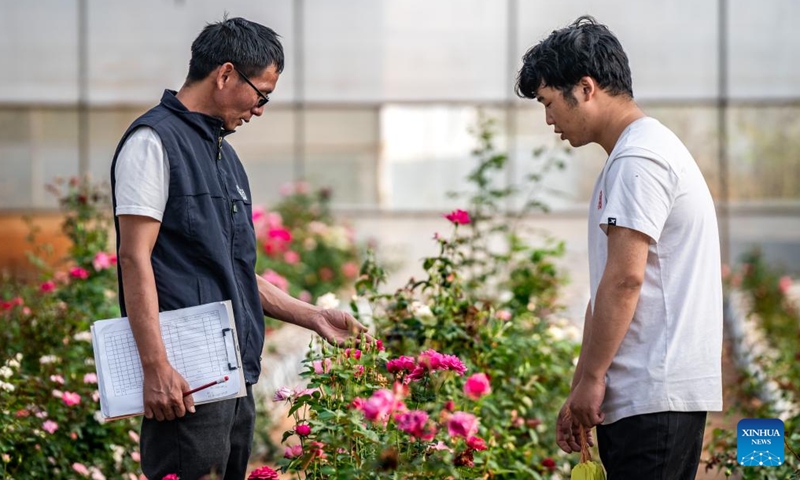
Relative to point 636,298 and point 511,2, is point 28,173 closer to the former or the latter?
point 511,2

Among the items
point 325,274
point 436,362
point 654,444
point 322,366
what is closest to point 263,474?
point 322,366

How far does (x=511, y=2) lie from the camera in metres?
9.84

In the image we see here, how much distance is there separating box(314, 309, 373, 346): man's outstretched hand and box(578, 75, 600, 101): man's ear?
0.69 metres

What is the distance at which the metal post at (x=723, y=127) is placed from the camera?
31.8 ft

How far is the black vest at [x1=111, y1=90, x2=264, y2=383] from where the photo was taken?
212 cm

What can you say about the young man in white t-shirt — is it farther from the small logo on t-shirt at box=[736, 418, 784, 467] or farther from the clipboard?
the clipboard

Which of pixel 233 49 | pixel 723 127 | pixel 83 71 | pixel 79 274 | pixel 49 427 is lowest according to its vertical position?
pixel 49 427

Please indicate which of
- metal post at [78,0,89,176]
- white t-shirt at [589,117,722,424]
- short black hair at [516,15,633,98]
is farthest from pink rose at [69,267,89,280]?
metal post at [78,0,89,176]

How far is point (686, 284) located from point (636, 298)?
0.10 meters

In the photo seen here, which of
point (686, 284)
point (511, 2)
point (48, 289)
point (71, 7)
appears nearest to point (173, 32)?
point (71, 7)

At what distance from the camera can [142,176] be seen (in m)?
2.07

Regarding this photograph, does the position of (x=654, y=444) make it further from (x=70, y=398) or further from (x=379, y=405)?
(x=70, y=398)

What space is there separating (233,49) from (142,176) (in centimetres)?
32

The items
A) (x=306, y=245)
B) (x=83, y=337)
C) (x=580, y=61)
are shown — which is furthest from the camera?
(x=306, y=245)
